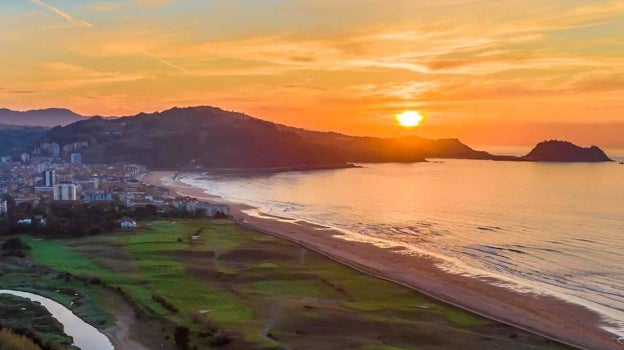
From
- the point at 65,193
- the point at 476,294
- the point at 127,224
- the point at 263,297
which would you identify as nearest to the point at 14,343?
the point at 263,297

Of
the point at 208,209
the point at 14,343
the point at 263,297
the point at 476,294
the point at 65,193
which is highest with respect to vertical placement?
the point at 65,193

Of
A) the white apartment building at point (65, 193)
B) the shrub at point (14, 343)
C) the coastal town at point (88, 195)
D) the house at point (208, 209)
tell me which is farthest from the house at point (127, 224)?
the shrub at point (14, 343)

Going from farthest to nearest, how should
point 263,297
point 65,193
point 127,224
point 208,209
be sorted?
point 65,193 < point 208,209 < point 127,224 < point 263,297

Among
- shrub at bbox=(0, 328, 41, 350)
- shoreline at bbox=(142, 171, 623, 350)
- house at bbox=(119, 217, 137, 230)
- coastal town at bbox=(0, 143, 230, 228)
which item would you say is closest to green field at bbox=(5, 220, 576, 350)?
shoreline at bbox=(142, 171, 623, 350)

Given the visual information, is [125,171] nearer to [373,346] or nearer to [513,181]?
[513,181]

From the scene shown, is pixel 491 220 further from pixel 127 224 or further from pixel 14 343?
pixel 14 343

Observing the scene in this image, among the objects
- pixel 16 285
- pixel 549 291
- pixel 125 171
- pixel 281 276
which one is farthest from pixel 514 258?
pixel 125 171

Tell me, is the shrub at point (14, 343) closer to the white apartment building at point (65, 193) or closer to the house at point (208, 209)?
the house at point (208, 209)

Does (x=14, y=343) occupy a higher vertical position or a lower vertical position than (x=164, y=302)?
higher
